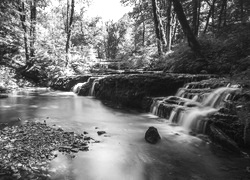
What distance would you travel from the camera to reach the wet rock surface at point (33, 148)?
151 inches

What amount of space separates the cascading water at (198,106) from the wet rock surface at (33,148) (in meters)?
3.17

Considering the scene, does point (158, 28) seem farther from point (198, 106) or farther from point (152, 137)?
point (152, 137)

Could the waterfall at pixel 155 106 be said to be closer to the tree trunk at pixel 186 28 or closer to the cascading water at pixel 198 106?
the cascading water at pixel 198 106

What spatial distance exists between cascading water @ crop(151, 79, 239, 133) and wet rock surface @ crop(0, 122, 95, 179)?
10.4 ft

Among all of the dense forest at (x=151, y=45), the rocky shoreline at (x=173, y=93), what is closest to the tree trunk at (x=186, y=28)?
the dense forest at (x=151, y=45)

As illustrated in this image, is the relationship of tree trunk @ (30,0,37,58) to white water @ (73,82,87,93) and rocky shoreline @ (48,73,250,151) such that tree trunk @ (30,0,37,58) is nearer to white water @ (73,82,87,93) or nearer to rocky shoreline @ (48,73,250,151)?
white water @ (73,82,87,93)

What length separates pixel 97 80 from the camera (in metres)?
16.1

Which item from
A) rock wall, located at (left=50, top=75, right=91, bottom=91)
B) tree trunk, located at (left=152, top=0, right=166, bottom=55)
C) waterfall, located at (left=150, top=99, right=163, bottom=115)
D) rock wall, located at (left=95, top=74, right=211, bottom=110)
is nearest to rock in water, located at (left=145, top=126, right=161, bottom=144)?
waterfall, located at (left=150, top=99, right=163, bottom=115)

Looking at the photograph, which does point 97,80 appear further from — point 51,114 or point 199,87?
point 199,87

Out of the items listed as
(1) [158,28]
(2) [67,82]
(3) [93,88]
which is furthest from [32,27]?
(1) [158,28]

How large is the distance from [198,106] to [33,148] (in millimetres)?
5318

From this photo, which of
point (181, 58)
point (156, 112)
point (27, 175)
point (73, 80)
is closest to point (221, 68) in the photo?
point (181, 58)

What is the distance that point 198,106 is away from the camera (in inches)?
297

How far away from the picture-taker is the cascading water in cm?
670
